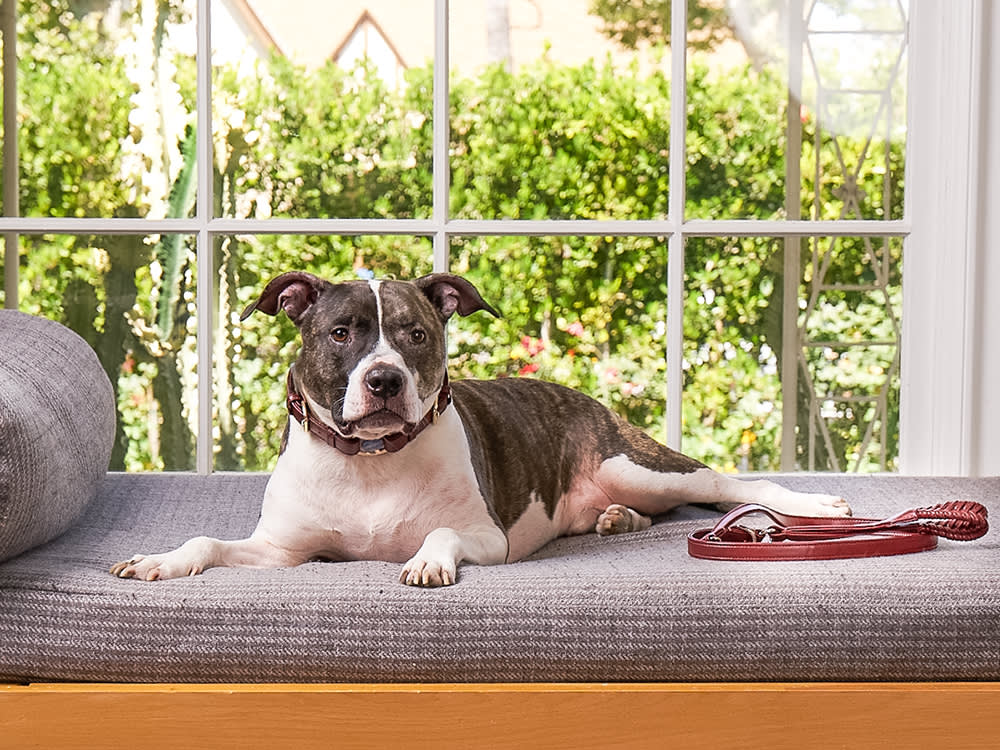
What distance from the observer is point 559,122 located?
3021 mm

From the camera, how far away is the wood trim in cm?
155

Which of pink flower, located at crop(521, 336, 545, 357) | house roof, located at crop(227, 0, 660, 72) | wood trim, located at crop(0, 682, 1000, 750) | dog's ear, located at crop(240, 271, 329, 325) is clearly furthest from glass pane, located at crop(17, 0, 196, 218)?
wood trim, located at crop(0, 682, 1000, 750)

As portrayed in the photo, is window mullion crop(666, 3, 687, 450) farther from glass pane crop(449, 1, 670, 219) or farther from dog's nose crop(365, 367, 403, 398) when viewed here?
dog's nose crop(365, 367, 403, 398)

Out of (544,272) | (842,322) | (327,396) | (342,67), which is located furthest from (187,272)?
(842,322)

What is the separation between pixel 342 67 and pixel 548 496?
1376mm

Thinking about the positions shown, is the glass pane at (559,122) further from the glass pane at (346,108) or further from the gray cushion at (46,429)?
the gray cushion at (46,429)

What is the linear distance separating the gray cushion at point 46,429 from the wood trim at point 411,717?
29cm

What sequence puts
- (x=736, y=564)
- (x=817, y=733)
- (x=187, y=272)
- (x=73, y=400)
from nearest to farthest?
(x=817, y=733), (x=736, y=564), (x=73, y=400), (x=187, y=272)

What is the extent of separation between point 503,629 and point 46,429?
2.62ft

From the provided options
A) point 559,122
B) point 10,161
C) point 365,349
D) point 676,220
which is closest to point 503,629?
point 365,349

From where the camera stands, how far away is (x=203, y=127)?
9.10 ft

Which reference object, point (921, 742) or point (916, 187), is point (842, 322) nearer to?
point (916, 187)

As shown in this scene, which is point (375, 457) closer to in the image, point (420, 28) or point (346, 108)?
point (346, 108)

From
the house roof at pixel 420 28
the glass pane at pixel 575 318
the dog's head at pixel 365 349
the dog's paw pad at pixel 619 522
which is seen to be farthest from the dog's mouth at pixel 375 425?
the house roof at pixel 420 28
